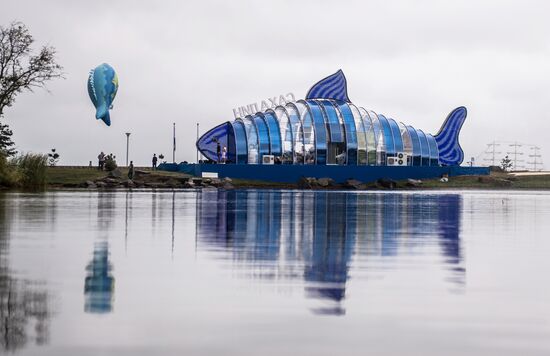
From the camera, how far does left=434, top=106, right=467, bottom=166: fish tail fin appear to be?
104 m

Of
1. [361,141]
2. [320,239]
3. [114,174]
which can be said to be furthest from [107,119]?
[320,239]

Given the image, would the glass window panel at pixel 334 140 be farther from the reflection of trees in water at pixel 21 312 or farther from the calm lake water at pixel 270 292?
the reflection of trees in water at pixel 21 312

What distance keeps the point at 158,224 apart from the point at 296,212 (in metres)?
8.07

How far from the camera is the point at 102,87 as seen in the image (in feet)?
309

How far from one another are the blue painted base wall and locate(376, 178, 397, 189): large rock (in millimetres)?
2918

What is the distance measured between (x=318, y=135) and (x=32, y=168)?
111ft

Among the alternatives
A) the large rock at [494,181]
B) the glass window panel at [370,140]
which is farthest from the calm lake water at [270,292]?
the glass window panel at [370,140]

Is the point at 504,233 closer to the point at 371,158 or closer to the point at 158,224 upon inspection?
the point at 158,224

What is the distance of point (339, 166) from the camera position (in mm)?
82750

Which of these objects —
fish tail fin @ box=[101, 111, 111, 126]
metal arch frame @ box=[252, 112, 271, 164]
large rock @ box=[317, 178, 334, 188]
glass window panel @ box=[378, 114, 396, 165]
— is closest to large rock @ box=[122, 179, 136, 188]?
large rock @ box=[317, 178, 334, 188]

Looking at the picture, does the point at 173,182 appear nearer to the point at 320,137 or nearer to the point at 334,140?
the point at 320,137

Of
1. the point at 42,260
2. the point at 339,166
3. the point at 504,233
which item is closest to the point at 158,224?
the point at 504,233

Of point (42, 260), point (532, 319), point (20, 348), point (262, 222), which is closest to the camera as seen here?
point (20, 348)

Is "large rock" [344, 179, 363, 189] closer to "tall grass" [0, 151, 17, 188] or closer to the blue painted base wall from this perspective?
the blue painted base wall
